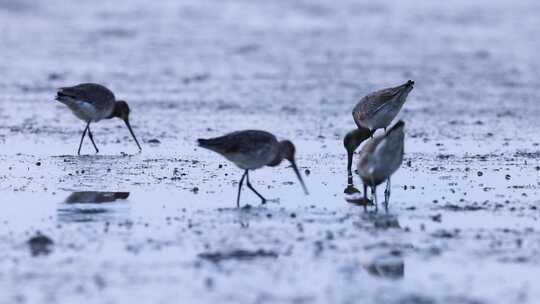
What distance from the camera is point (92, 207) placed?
10570mm

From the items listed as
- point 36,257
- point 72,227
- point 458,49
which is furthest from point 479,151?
point 458,49

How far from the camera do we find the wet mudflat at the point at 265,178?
8078 mm

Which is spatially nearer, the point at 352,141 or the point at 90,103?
the point at 352,141

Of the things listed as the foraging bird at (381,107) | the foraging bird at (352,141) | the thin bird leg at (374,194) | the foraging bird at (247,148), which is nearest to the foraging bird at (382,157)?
the thin bird leg at (374,194)

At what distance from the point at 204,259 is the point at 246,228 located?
1.18m

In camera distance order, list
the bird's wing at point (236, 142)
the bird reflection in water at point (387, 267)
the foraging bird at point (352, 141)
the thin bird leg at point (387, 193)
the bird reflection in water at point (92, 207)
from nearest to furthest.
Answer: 1. the bird reflection in water at point (387, 267)
2. the bird reflection in water at point (92, 207)
3. the bird's wing at point (236, 142)
4. the thin bird leg at point (387, 193)
5. the foraging bird at point (352, 141)

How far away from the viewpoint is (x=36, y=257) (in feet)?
28.0

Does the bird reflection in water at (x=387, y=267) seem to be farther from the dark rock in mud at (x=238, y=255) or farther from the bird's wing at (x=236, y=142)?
the bird's wing at (x=236, y=142)

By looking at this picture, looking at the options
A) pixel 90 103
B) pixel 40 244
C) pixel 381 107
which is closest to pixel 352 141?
pixel 381 107

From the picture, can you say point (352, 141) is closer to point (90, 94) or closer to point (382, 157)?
point (382, 157)

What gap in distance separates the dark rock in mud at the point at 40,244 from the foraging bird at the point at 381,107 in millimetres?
5742

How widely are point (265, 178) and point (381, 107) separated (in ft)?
7.08

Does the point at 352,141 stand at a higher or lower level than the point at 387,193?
higher

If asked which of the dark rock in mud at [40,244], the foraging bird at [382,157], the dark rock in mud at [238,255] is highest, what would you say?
the foraging bird at [382,157]
